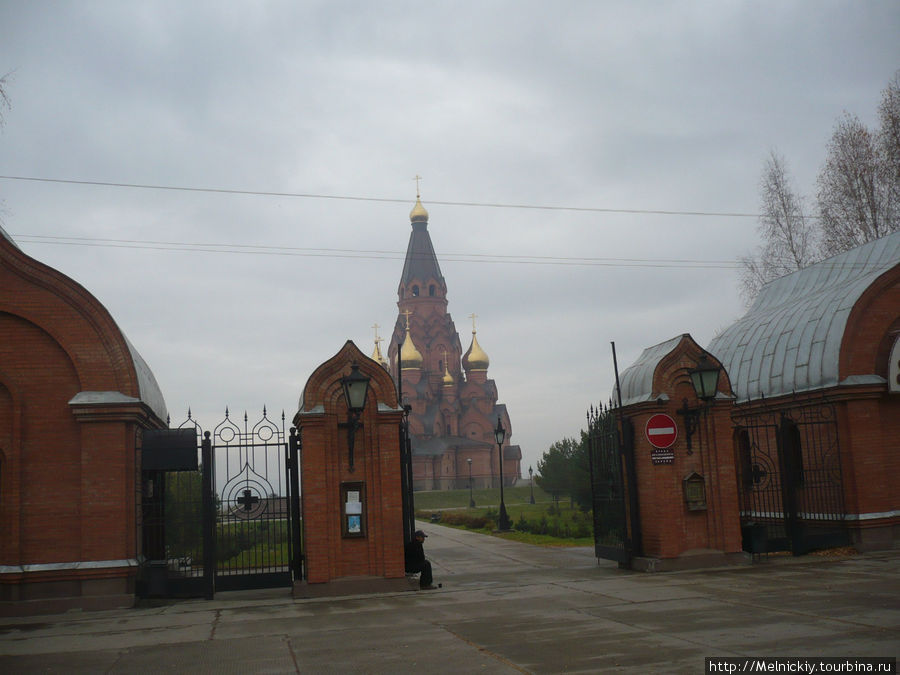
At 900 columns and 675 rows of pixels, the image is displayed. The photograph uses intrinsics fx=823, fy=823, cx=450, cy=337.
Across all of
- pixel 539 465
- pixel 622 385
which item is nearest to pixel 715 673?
pixel 622 385

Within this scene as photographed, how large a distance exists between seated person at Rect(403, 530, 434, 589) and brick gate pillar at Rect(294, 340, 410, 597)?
0.36m

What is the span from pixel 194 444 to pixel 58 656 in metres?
4.78

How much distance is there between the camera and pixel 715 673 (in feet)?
23.0

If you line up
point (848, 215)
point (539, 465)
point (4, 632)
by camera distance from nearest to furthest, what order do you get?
point (4, 632) < point (848, 215) < point (539, 465)

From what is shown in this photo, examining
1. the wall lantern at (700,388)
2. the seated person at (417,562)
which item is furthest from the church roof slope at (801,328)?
the seated person at (417,562)

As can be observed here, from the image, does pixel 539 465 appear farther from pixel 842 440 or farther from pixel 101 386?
pixel 101 386

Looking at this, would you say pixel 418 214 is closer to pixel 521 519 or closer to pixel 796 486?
pixel 521 519

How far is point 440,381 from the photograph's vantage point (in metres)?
79.9

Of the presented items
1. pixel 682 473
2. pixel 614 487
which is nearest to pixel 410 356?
pixel 614 487

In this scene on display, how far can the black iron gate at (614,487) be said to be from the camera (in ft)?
48.1

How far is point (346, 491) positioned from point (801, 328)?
35.9ft

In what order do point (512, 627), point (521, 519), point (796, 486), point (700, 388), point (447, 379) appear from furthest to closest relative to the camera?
point (447, 379), point (521, 519), point (796, 486), point (700, 388), point (512, 627)

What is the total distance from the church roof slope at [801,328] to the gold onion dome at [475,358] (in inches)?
2289

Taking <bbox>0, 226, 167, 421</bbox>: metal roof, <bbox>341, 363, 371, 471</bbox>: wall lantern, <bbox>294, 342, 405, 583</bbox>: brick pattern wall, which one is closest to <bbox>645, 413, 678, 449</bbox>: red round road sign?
<bbox>294, 342, 405, 583</bbox>: brick pattern wall
